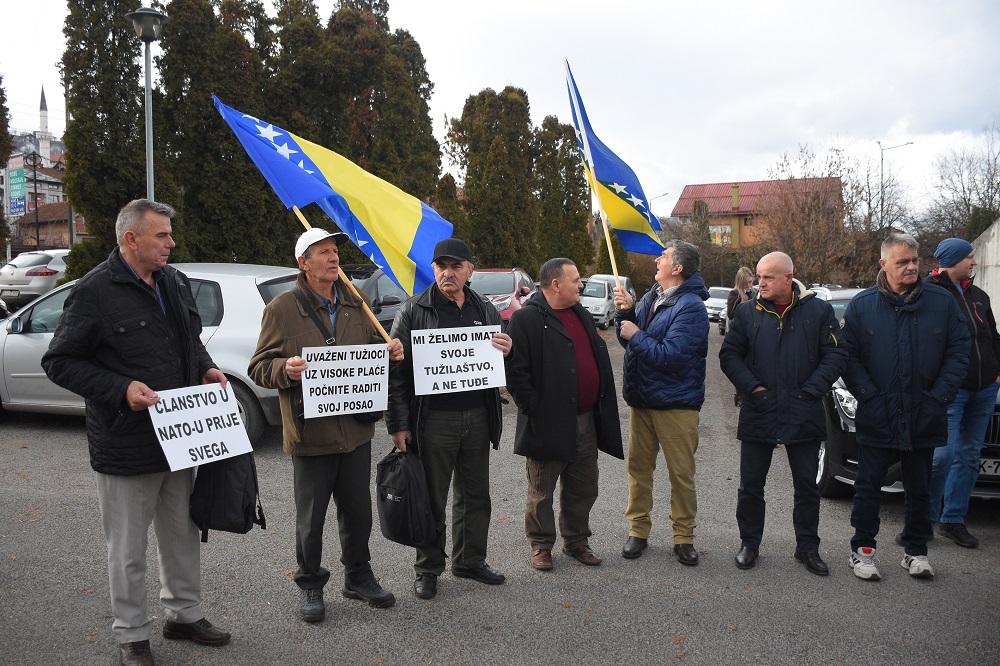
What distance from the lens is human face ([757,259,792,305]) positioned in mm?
4754

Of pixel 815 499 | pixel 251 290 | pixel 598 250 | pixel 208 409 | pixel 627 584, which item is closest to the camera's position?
pixel 208 409

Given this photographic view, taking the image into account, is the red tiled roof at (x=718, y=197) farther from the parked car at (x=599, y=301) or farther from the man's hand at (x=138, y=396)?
the man's hand at (x=138, y=396)

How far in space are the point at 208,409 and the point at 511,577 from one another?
2014 mm

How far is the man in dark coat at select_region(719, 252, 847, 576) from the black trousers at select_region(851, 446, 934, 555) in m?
0.25

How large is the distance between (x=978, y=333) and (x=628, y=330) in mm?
2476

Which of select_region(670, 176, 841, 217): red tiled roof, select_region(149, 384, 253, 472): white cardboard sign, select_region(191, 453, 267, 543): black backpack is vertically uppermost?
select_region(670, 176, 841, 217): red tiled roof

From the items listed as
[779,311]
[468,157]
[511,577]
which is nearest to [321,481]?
[511,577]

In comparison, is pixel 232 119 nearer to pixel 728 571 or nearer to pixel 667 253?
pixel 667 253

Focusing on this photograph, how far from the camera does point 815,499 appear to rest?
15.7 feet

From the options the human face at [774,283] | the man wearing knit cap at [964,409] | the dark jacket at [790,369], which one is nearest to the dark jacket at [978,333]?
the man wearing knit cap at [964,409]

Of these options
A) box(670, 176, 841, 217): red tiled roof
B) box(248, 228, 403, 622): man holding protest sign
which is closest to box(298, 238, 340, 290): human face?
box(248, 228, 403, 622): man holding protest sign

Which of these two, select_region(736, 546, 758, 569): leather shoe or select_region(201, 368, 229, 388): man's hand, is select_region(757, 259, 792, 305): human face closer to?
select_region(736, 546, 758, 569): leather shoe

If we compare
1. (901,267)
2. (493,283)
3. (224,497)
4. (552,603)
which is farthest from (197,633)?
(493,283)

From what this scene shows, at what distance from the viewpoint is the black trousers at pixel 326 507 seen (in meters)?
3.98
